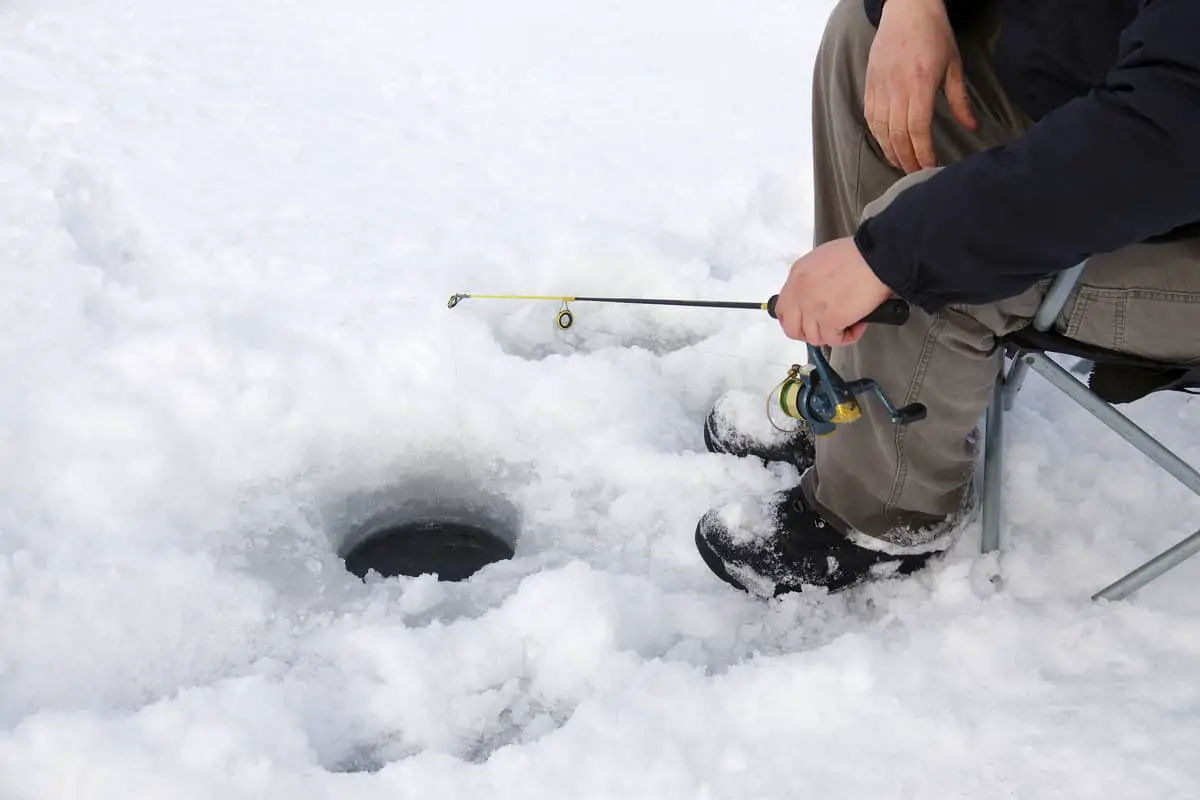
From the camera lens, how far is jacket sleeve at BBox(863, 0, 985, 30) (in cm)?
171

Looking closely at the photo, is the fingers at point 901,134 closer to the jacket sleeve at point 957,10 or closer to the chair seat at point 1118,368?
the jacket sleeve at point 957,10

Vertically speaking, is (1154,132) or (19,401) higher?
(1154,132)

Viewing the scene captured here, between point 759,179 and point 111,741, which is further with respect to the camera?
point 759,179

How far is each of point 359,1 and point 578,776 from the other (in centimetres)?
455

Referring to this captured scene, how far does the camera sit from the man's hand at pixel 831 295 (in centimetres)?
140

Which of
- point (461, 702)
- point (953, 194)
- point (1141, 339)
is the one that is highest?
point (953, 194)

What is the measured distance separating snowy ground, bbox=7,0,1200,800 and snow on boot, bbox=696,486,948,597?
0.06 metres

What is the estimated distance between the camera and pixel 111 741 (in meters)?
1.54

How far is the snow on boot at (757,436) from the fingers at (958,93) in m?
0.81

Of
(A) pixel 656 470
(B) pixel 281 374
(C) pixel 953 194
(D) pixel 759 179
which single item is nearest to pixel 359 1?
(D) pixel 759 179

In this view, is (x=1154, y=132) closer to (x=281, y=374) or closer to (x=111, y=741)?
(x=111, y=741)

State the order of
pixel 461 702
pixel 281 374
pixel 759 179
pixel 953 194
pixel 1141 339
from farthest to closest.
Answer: pixel 759 179, pixel 281 374, pixel 461 702, pixel 1141 339, pixel 953 194

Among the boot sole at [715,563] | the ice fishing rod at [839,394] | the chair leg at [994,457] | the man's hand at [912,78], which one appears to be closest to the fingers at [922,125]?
the man's hand at [912,78]

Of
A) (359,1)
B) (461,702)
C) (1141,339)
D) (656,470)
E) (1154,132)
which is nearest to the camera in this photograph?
(1154,132)
